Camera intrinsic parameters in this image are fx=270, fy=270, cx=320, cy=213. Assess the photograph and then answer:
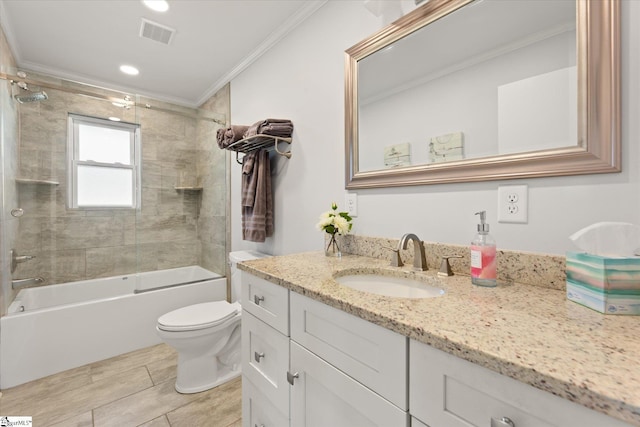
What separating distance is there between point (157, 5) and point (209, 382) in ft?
8.11

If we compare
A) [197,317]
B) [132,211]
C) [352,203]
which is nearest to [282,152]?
[352,203]

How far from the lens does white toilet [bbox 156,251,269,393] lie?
1.66m

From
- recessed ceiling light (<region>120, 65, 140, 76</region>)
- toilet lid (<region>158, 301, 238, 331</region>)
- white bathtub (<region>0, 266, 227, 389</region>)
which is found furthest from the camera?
recessed ceiling light (<region>120, 65, 140, 76</region>)

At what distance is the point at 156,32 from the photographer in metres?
2.01

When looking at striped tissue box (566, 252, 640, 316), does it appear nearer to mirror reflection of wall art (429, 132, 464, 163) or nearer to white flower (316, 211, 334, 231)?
mirror reflection of wall art (429, 132, 464, 163)

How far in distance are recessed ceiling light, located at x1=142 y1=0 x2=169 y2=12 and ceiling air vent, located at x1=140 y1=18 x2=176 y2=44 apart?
0.55ft

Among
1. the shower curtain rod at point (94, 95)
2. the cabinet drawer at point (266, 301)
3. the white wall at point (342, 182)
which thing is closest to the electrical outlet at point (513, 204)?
the white wall at point (342, 182)

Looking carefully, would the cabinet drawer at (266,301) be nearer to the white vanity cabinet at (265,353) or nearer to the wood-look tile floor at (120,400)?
the white vanity cabinet at (265,353)

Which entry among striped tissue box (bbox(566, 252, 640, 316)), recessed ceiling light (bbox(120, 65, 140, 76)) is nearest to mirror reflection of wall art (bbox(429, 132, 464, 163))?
striped tissue box (bbox(566, 252, 640, 316))

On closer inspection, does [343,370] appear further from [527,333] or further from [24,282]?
[24,282]

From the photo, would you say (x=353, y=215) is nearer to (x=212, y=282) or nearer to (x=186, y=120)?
(x=212, y=282)

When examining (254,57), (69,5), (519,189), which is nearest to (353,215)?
(519,189)

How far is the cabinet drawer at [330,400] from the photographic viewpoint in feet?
2.08

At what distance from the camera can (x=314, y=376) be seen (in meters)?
0.82
